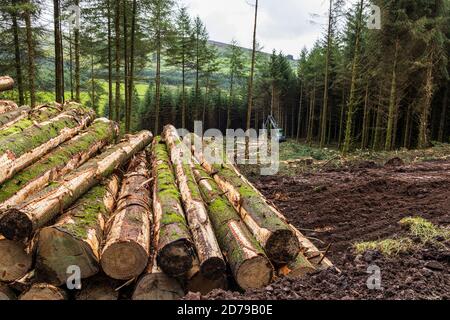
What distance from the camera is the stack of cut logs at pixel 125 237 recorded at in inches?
203

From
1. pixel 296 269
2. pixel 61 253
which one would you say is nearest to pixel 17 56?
pixel 61 253

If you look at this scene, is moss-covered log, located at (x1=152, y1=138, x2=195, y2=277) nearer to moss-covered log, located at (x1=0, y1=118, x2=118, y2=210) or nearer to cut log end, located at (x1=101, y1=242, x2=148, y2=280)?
cut log end, located at (x1=101, y1=242, x2=148, y2=280)

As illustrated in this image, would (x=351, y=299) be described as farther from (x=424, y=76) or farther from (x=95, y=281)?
(x=424, y=76)

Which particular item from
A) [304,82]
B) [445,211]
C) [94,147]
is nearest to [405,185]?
[445,211]

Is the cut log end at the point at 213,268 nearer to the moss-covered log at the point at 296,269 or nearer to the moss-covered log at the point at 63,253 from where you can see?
the moss-covered log at the point at 296,269

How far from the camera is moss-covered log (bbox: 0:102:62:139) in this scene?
26.7 feet

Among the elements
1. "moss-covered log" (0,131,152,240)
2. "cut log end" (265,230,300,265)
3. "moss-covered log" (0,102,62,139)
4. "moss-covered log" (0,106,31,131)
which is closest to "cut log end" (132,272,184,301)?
"cut log end" (265,230,300,265)

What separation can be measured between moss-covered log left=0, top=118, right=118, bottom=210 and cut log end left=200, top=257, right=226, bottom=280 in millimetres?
3117

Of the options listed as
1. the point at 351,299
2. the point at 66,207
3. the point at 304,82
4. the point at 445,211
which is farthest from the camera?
the point at 304,82

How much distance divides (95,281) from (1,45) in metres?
16.3

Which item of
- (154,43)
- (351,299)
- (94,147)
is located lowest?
(351,299)

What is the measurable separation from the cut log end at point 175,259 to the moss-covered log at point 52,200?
1.75m

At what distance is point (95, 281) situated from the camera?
5.42 meters

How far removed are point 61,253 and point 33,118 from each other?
531 cm
